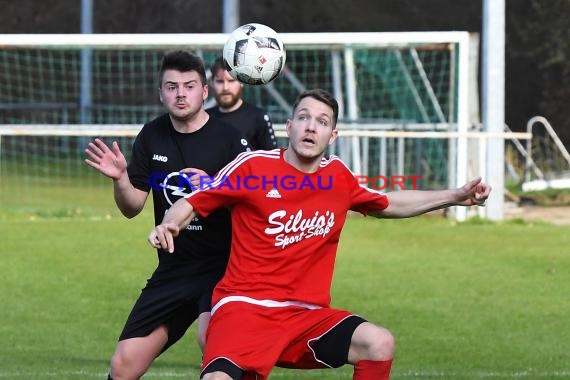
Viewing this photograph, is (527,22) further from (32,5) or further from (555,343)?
(555,343)

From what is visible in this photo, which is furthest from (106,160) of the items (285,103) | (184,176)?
(285,103)

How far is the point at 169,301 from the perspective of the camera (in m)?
6.64

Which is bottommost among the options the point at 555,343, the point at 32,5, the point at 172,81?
the point at 555,343

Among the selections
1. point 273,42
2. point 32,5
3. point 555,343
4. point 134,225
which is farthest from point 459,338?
point 32,5

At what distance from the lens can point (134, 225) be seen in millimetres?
15461

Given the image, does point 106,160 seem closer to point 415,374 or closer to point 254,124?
point 415,374

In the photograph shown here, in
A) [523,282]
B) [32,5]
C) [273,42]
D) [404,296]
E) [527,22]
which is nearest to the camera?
[273,42]

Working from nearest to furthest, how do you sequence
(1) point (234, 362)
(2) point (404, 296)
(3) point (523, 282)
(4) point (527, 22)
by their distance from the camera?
(1) point (234, 362), (2) point (404, 296), (3) point (523, 282), (4) point (527, 22)

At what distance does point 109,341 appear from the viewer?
939 cm

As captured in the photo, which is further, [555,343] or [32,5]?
[32,5]

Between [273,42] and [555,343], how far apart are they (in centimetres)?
297

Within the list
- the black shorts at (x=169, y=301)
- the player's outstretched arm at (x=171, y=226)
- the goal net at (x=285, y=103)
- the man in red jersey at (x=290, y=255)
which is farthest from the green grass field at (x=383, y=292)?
the player's outstretched arm at (x=171, y=226)

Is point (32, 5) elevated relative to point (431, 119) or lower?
elevated

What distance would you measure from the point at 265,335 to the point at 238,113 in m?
4.29
